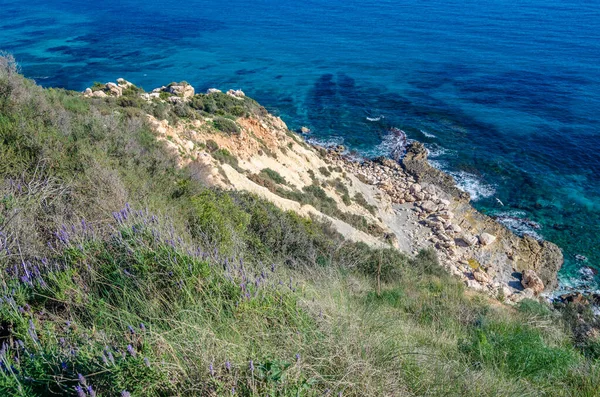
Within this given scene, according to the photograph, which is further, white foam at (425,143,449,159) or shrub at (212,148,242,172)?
white foam at (425,143,449,159)

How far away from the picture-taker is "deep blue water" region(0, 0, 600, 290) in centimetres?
2711

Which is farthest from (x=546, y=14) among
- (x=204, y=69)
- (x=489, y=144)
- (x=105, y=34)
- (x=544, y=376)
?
(x=544, y=376)

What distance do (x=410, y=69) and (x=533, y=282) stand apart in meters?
36.8

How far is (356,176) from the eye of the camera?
27.4 meters

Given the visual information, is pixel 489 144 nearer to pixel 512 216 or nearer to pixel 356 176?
pixel 512 216

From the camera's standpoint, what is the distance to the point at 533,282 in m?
18.2

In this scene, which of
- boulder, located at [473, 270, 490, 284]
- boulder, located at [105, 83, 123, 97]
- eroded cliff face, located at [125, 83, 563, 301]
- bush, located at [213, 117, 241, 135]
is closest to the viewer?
eroded cliff face, located at [125, 83, 563, 301]

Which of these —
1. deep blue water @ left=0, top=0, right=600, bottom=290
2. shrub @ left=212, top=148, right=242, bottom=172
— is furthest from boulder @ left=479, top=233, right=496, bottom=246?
shrub @ left=212, top=148, right=242, bottom=172

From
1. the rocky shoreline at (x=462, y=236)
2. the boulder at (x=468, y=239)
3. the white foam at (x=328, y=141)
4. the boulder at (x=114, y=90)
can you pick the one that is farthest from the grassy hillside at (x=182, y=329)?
the white foam at (x=328, y=141)

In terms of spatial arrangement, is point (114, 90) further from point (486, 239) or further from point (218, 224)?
point (486, 239)

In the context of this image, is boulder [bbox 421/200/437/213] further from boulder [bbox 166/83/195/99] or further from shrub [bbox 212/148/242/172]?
boulder [bbox 166/83/195/99]

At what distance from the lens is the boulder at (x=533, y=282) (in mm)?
18047

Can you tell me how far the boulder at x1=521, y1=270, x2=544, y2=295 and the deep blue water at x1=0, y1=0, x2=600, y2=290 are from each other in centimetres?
181

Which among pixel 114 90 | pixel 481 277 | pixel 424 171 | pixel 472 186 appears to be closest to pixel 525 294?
pixel 481 277
